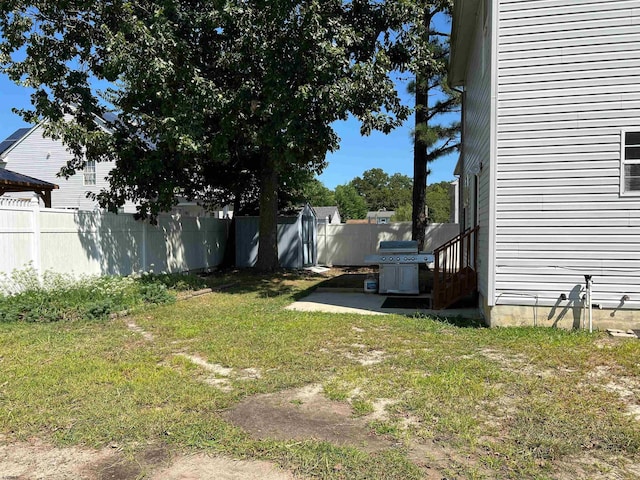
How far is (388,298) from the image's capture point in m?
9.33

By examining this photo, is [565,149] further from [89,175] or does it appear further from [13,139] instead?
[13,139]

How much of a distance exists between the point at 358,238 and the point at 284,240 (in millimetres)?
3049

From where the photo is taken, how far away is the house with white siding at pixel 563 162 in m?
5.79

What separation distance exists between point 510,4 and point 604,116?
1.93 m

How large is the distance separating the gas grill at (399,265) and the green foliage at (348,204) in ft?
200

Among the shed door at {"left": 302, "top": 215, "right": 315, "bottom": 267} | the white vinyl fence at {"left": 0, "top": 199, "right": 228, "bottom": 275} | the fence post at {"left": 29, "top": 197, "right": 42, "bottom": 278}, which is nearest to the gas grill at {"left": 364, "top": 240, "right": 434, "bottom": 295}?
the white vinyl fence at {"left": 0, "top": 199, "right": 228, "bottom": 275}

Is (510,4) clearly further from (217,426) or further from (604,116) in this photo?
(217,426)

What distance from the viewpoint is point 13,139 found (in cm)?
2166

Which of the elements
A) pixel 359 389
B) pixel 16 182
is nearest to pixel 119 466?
pixel 359 389

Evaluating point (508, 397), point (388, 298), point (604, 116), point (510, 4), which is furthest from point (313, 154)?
point (508, 397)

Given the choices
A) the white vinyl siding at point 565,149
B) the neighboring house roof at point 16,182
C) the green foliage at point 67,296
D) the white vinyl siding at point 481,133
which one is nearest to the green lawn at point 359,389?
the green foliage at point 67,296

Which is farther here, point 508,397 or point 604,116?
point 604,116

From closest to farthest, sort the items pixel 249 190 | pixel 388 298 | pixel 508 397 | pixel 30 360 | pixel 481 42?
pixel 508 397 < pixel 30 360 < pixel 481 42 < pixel 388 298 < pixel 249 190

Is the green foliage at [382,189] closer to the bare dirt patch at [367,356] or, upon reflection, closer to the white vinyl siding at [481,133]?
the white vinyl siding at [481,133]
